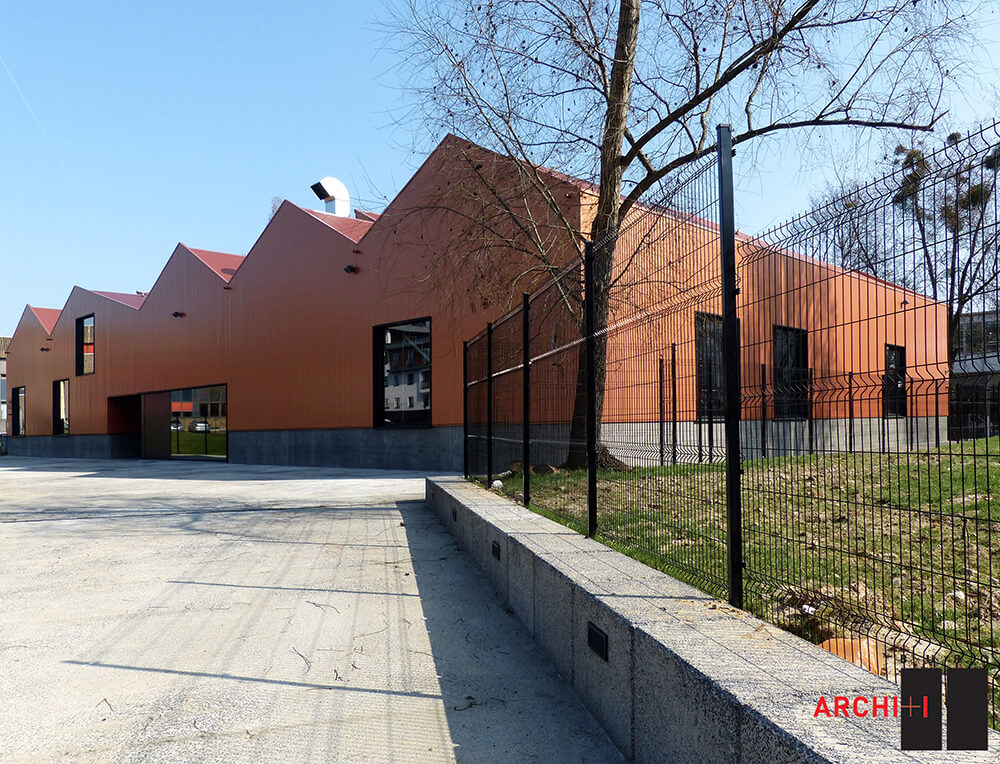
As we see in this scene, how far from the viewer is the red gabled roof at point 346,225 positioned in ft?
72.5

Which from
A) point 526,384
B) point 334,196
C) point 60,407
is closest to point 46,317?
point 60,407

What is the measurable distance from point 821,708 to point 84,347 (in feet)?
134

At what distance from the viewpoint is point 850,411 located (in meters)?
2.58

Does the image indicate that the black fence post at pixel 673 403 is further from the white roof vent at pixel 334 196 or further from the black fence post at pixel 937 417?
the white roof vent at pixel 334 196

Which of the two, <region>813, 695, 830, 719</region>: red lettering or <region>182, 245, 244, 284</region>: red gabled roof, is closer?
<region>813, 695, 830, 719</region>: red lettering

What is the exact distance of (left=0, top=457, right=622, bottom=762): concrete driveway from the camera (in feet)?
9.63

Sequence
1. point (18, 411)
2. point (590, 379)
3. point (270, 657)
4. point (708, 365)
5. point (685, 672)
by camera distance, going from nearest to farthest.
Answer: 1. point (685, 672)
2. point (708, 365)
3. point (270, 657)
4. point (590, 379)
5. point (18, 411)

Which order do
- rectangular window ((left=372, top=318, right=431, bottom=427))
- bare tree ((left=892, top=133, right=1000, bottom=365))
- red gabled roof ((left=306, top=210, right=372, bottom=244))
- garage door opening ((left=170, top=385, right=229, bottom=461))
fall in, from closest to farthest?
bare tree ((left=892, top=133, right=1000, bottom=365)) → rectangular window ((left=372, top=318, right=431, bottom=427)) → red gabled roof ((left=306, top=210, right=372, bottom=244)) → garage door opening ((left=170, top=385, right=229, bottom=461))

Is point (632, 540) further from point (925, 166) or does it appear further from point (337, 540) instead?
point (337, 540)

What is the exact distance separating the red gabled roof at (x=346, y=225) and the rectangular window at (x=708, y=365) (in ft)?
62.2

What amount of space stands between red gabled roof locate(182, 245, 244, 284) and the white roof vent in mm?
4057

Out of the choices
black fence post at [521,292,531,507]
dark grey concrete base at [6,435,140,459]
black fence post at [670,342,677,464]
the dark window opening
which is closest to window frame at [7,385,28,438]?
dark grey concrete base at [6,435,140,459]

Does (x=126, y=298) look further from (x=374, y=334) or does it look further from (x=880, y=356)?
(x=880, y=356)

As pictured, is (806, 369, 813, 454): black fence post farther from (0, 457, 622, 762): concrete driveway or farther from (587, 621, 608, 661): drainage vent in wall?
(0, 457, 622, 762): concrete driveway
